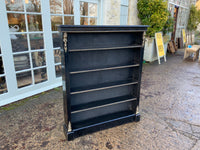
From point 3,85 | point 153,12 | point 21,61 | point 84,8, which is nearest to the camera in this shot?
point 3,85

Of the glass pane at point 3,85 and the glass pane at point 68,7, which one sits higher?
the glass pane at point 68,7

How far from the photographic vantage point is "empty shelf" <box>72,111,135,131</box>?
7.09ft

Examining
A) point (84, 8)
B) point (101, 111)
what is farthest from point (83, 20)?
point (101, 111)

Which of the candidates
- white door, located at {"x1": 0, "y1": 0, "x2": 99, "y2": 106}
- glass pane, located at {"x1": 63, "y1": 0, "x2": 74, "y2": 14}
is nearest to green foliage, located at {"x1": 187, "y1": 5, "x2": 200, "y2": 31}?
white door, located at {"x1": 0, "y1": 0, "x2": 99, "y2": 106}

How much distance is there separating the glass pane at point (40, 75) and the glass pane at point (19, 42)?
0.52 meters

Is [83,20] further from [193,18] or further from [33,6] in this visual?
[193,18]

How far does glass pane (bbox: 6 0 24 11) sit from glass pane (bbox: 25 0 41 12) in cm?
11

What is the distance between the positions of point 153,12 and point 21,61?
422cm

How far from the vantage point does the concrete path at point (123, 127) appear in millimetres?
2020

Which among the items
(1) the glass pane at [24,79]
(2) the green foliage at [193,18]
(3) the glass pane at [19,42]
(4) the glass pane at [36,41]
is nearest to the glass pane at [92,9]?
(4) the glass pane at [36,41]

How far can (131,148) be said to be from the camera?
197cm

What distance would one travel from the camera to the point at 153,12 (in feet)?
16.9

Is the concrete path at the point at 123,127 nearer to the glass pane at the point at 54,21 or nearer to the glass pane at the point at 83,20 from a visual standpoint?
the glass pane at the point at 54,21

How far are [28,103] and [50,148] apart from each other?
131 centimetres
